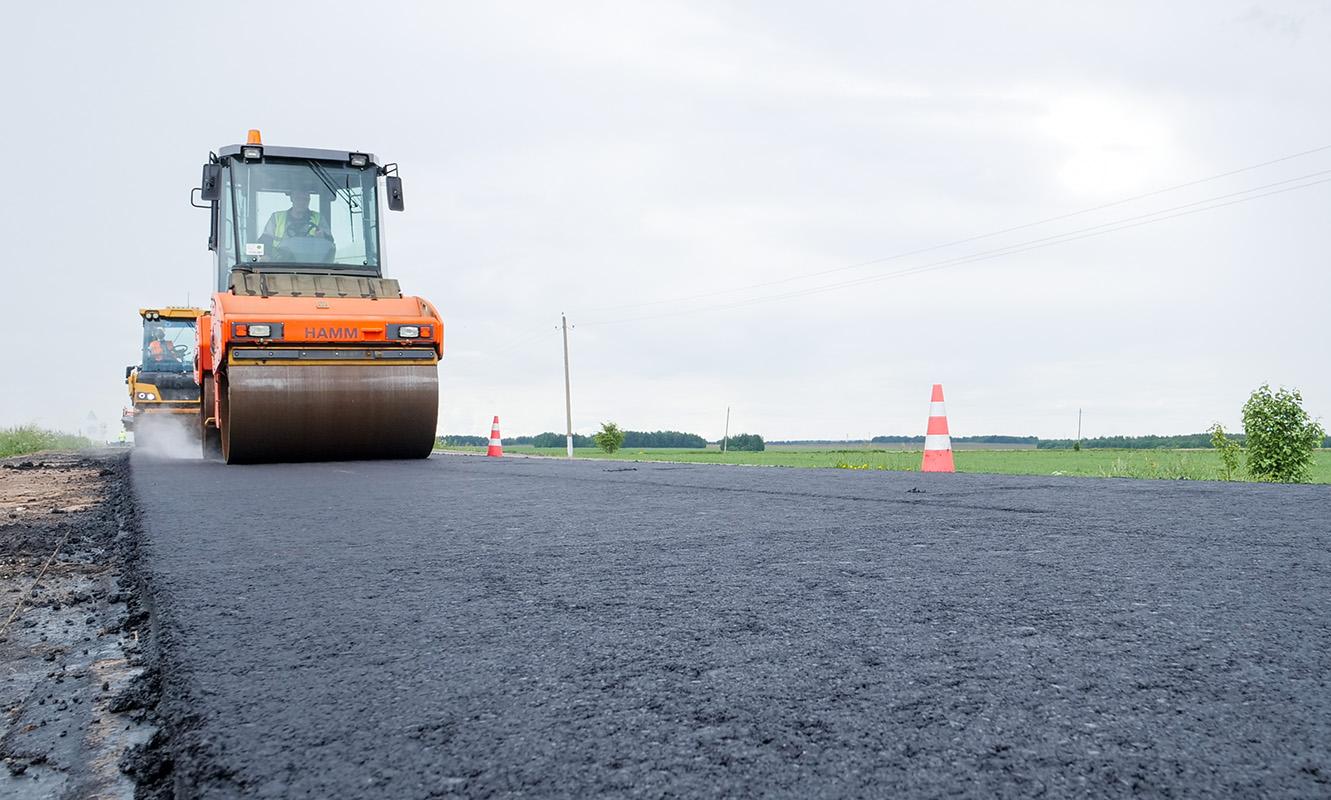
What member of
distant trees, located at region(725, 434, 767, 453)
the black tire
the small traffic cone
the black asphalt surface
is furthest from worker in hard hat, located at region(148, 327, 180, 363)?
distant trees, located at region(725, 434, 767, 453)

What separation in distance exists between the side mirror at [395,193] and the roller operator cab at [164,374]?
10.1m

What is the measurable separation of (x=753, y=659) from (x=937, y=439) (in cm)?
806

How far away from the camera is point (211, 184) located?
10930 millimetres

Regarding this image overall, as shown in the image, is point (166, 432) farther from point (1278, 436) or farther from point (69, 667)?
point (1278, 436)

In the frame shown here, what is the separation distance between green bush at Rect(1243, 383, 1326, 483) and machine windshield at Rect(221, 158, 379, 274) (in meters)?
24.2

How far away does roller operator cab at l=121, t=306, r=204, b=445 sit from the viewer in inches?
803

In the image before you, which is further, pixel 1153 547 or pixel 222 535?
pixel 222 535

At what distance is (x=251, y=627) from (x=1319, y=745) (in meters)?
2.14

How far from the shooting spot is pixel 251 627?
2.30 m

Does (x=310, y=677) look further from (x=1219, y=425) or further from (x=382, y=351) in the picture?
(x=1219, y=425)

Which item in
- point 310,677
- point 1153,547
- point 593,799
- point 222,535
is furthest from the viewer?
point 222,535

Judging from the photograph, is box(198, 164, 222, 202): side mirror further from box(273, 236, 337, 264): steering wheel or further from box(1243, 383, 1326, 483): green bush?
box(1243, 383, 1326, 483): green bush

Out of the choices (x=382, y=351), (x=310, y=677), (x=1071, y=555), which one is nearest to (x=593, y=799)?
(x=310, y=677)

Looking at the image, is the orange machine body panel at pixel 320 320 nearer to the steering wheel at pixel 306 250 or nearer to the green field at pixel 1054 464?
the steering wheel at pixel 306 250
